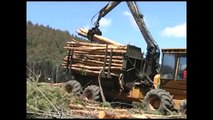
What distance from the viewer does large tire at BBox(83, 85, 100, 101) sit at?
46.3ft

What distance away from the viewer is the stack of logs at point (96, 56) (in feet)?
46.2

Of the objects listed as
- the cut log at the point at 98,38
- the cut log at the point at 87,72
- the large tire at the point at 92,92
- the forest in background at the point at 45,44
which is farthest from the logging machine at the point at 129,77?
the forest in background at the point at 45,44

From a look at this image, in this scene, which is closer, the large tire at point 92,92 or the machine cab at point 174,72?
the machine cab at point 174,72

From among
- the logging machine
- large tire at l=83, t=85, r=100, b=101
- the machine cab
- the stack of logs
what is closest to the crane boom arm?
the logging machine

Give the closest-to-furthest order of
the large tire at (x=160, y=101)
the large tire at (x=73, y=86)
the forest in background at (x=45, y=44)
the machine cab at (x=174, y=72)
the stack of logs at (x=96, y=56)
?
the large tire at (x=160, y=101), the machine cab at (x=174, y=72), the stack of logs at (x=96, y=56), the large tire at (x=73, y=86), the forest in background at (x=45, y=44)

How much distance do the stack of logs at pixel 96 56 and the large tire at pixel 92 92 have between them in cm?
52

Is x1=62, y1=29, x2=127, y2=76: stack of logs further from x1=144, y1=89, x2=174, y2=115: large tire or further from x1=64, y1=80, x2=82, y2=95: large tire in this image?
x1=144, y1=89, x2=174, y2=115: large tire

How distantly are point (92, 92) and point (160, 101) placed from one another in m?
3.21

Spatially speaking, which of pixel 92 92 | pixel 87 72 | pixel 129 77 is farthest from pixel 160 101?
pixel 87 72

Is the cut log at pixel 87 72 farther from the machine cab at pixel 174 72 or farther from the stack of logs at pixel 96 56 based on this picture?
the machine cab at pixel 174 72

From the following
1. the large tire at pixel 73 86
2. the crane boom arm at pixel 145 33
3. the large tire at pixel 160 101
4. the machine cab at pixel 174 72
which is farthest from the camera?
the crane boom arm at pixel 145 33

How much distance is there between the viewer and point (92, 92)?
46.9ft
